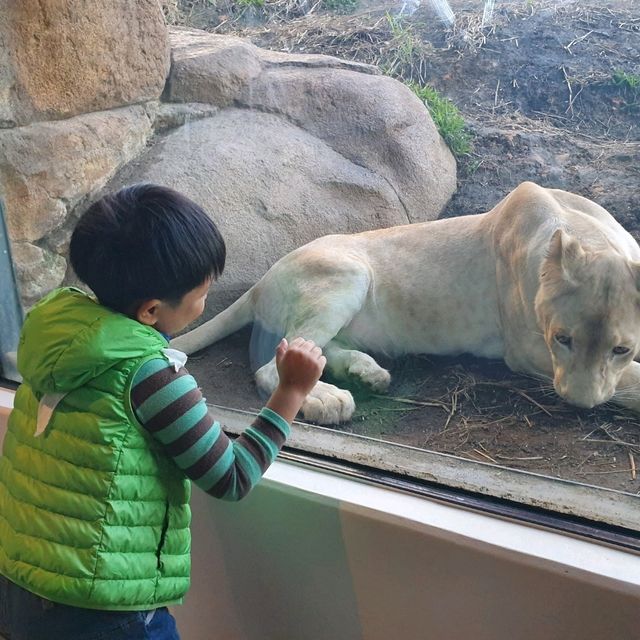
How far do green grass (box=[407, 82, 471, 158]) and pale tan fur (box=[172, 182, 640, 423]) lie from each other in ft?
0.60

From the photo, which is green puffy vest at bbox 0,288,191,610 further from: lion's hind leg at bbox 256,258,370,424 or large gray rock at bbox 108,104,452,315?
large gray rock at bbox 108,104,452,315

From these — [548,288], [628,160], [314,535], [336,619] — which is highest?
[628,160]

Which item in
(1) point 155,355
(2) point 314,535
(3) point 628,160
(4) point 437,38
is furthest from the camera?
(4) point 437,38

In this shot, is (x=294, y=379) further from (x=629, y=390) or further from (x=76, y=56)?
→ (x=76, y=56)

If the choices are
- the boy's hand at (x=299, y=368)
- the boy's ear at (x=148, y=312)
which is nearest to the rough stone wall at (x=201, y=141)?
the boy's hand at (x=299, y=368)

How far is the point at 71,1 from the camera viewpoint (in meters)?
2.64

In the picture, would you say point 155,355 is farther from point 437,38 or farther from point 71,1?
point 71,1

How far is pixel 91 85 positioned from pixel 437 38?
58.0 inches

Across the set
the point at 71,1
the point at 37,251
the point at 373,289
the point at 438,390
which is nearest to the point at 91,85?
the point at 71,1

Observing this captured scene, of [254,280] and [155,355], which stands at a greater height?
[155,355]

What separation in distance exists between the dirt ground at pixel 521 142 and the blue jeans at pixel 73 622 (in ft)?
2.38

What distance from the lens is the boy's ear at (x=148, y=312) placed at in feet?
4.16

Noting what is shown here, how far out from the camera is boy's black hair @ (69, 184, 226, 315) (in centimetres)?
122

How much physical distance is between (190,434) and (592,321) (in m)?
1.05
